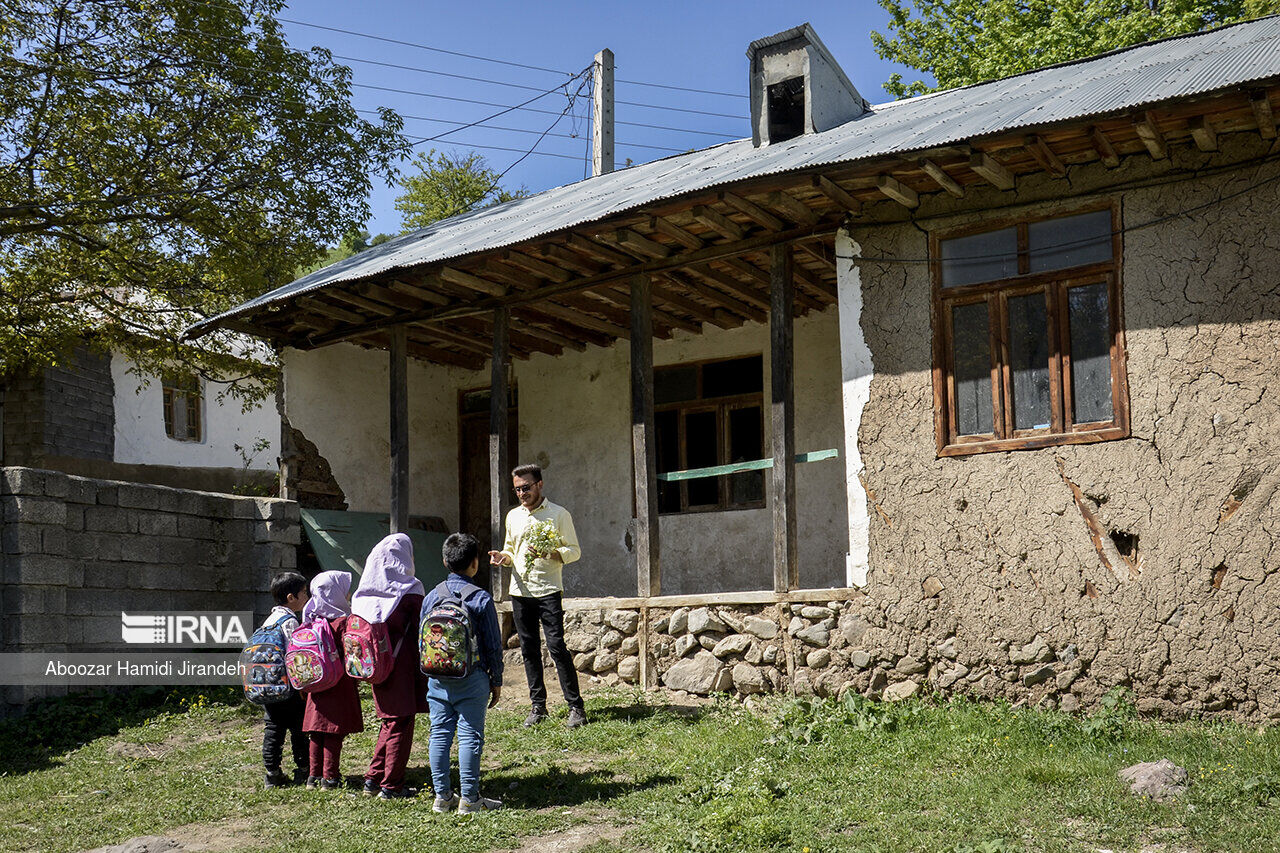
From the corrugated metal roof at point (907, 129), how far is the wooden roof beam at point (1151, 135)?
122 mm

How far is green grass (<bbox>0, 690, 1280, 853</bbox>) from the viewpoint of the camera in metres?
4.88

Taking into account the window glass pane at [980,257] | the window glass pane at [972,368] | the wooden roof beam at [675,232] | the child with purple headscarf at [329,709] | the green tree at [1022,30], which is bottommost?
the child with purple headscarf at [329,709]

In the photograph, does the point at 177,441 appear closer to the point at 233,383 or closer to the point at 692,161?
the point at 233,383

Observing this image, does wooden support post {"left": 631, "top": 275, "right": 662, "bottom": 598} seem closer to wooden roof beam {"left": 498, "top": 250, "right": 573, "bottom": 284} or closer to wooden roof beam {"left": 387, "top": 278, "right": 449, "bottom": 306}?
wooden roof beam {"left": 498, "top": 250, "right": 573, "bottom": 284}

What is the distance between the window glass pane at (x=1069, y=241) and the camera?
22.8 feet

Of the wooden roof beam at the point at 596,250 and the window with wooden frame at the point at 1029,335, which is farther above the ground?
the wooden roof beam at the point at 596,250

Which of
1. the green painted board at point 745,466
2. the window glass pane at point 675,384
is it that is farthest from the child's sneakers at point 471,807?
the window glass pane at point 675,384

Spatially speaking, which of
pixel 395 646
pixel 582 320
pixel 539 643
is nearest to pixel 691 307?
pixel 582 320

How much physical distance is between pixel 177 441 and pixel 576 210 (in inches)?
599

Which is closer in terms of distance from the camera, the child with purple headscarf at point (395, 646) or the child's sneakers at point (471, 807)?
the child's sneakers at point (471, 807)

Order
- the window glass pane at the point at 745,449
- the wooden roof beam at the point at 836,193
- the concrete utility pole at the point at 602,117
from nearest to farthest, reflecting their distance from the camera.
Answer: the wooden roof beam at the point at 836,193 → the window glass pane at the point at 745,449 → the concrete utility pole at the point at 602,117

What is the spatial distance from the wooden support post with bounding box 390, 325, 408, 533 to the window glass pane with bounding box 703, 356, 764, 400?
311 cm

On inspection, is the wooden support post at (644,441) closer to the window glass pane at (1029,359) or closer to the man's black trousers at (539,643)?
the man's black trousers at (539,643)

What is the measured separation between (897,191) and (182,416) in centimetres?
1820
